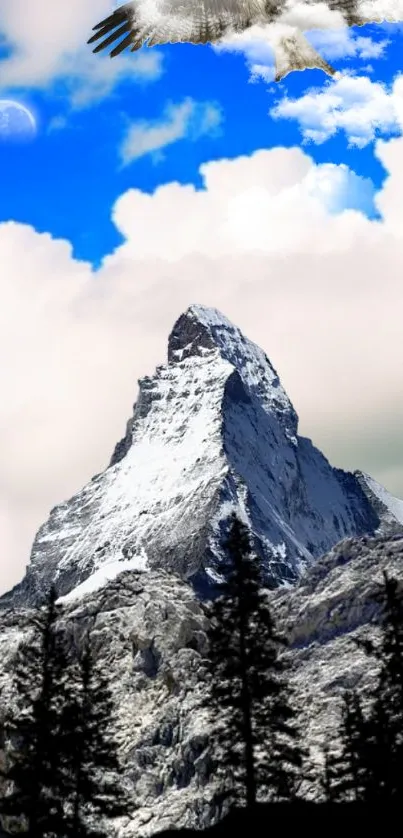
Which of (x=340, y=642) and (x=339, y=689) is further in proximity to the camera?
(x=340, y=642)

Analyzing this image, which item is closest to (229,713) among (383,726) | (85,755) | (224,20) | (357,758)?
(85,755)

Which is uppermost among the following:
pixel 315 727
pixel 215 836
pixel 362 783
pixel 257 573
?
pixel 315 727

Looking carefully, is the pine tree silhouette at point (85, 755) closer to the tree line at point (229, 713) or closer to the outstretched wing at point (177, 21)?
the tree line at point (229, 713)

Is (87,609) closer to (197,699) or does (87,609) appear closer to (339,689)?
(197,699)

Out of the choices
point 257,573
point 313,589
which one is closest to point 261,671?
point 257,573

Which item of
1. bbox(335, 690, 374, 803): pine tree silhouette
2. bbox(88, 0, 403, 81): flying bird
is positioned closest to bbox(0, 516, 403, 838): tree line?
bbox(335, 690, 374, 803): pine tree silhouette

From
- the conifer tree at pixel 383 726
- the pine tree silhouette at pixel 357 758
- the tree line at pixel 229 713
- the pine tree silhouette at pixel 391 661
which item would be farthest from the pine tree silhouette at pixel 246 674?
the pine tree silhouette at pixel 357 758

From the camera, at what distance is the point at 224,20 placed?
47.8 ft

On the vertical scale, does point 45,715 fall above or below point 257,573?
below

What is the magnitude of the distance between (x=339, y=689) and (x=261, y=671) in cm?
12277

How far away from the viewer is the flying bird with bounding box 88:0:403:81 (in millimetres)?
13602

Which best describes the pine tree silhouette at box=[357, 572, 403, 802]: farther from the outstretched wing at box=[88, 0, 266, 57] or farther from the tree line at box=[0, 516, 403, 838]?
the outstretched wing at box=[88, 0, 266, 57]

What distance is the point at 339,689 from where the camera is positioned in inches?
5940

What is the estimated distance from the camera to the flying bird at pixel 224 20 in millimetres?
13602
